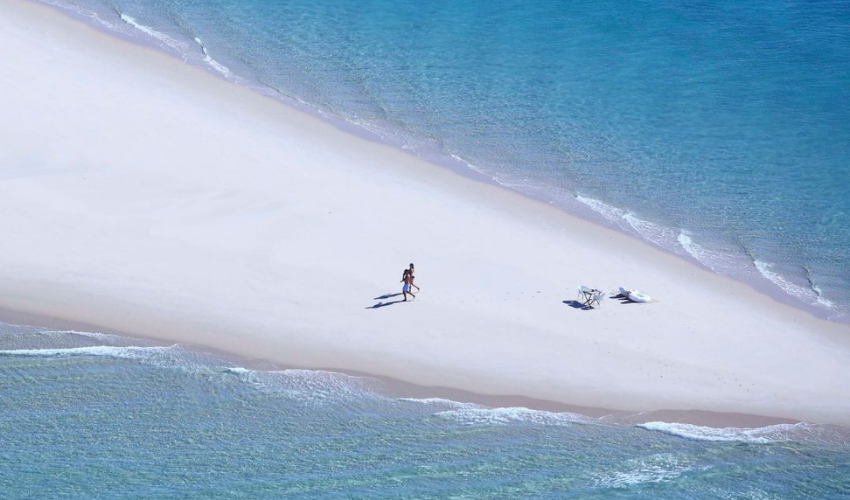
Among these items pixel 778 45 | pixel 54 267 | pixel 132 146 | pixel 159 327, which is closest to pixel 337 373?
pixel 159 327

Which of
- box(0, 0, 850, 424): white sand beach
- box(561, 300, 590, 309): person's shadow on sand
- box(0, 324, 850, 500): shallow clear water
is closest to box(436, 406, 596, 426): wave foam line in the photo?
box(0, 324, 850, 500): shallow clear water

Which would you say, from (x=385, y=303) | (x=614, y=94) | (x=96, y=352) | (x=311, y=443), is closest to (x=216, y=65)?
(x=614, y=94)

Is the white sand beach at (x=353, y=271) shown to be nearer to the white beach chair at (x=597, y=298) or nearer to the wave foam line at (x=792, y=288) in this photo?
the white beach chair at (x=597, y=298)

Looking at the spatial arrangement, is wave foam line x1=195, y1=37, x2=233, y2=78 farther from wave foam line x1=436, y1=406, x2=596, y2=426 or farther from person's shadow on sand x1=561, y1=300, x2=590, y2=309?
wave foam line x1=436, y1=406, x2=596, y2=426

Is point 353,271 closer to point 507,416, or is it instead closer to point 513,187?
point 507,416

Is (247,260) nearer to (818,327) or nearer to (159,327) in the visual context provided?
(159,327)

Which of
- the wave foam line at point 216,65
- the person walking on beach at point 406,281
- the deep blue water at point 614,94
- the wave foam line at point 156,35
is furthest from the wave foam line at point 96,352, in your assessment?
the wave foam line at point 156,35
